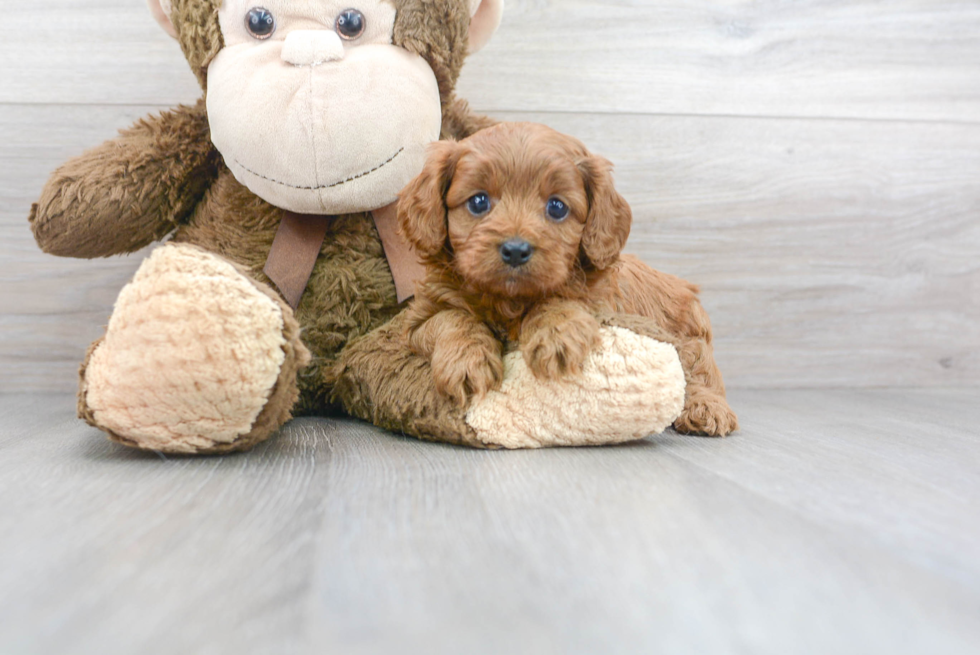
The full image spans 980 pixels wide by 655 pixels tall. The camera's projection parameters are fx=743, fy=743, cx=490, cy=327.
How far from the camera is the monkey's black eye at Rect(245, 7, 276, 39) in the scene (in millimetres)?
1292

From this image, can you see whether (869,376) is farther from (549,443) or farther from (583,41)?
(549,443)

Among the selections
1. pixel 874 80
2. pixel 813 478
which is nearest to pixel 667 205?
pixel 874 80

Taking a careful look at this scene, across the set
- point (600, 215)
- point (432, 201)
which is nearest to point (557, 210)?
point (600, 215)

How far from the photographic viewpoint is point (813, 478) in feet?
3.24

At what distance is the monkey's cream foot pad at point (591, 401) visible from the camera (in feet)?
3.59

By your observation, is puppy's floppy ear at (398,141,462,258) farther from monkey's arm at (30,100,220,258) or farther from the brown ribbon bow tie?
monkey's arm at (30,100,220,258)

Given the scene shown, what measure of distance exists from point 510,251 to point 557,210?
126 millimetres

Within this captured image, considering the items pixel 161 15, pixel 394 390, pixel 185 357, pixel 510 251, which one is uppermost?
pixel 161 15

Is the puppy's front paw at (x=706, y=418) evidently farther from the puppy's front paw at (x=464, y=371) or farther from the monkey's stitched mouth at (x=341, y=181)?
the monkey's stitched mouth at (x=341, y=181)

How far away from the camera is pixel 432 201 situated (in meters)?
1.14

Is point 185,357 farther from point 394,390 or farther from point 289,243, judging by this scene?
point 289,243

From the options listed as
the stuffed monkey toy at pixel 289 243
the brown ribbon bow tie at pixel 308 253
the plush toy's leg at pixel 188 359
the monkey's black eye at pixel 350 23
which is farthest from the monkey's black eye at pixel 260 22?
the plush toy's leg at pixel 188 359

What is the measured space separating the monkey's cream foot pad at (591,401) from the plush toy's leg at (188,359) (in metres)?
0.32

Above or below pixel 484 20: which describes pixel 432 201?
below
